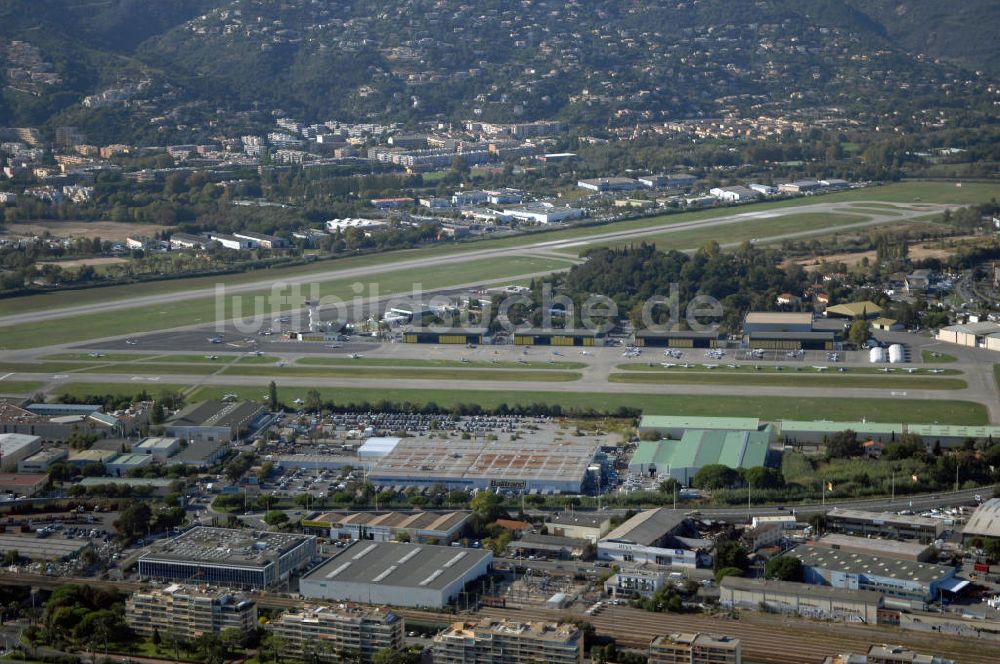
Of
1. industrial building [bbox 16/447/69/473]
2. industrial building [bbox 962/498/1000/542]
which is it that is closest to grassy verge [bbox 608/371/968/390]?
industrial building [bbox 962/498/1000/542]

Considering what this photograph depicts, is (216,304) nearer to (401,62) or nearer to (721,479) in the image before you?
(721,479)

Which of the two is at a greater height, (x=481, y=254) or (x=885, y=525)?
(x=481, y=254)

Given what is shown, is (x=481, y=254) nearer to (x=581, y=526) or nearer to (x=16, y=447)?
(x=16, y=447)

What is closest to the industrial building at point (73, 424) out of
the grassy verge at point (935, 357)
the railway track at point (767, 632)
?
the railway track at point (767, 632)

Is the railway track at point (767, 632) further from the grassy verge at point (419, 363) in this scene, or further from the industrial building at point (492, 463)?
the grassy verge at point (419, 363)

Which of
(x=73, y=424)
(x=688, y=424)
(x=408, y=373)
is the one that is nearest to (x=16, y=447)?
(x=73, y=424)

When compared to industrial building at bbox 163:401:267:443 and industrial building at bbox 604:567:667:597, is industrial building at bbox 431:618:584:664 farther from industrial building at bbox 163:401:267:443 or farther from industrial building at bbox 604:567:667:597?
industrial building at bbox 163:401:267:443

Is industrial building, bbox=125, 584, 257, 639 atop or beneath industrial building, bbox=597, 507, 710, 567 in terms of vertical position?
beneath
